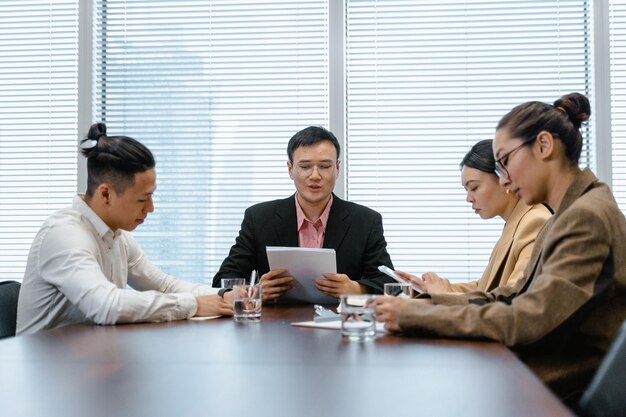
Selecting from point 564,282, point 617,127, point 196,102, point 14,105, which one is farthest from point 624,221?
point 14,105

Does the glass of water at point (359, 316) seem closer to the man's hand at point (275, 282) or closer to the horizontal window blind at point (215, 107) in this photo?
the man's hand at point (275, 282)

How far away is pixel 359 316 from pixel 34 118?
10.9 ft

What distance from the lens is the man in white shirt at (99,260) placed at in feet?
6.97

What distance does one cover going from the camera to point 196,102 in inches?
167

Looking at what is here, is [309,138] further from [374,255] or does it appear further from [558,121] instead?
[558,121]

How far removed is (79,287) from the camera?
2131 millimetres

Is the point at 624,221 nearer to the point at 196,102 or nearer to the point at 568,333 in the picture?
the point at 568,333

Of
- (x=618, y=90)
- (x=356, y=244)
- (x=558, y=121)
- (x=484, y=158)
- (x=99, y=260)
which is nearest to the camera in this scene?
(x=558, y=121)

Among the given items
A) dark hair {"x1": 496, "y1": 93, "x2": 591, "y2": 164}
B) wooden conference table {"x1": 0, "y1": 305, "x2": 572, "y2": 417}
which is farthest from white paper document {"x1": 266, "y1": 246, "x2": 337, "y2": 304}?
dark hair {"x1": 496, "y1": 93, "x2": 591, "y2": 164}

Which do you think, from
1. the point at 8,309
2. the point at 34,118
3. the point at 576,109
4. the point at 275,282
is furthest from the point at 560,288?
the point at 34,118

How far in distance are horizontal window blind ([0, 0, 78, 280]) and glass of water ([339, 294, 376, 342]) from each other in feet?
9.94

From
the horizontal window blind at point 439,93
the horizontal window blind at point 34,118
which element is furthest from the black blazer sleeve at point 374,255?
the horizontal window blind at point 34,118

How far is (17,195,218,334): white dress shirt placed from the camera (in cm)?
211

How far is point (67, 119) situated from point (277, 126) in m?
1.34
